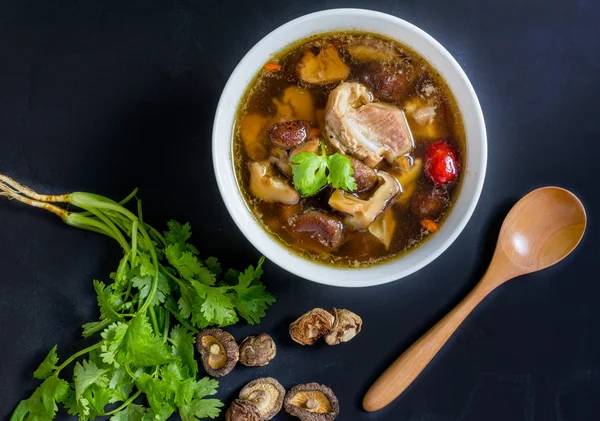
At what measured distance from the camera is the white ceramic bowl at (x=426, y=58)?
230cm

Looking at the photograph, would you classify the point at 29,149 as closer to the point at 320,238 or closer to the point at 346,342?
the point at 320,238

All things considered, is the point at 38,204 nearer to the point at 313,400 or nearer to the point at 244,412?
the point at 244,412

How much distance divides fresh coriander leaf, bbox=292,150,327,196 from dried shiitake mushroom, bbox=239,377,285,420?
0.83 metres

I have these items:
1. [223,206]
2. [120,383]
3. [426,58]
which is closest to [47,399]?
[120,383]

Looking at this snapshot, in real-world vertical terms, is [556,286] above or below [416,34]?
below

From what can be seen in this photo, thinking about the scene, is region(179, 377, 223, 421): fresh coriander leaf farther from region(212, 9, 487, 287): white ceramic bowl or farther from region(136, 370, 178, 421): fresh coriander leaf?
region(212, 9, 487, 287): white ceramic bowl

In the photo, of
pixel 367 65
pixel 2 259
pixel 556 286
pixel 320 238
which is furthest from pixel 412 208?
pixel 2 259

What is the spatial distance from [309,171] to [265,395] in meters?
0.93

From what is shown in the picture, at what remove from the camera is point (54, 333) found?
273 centimetres

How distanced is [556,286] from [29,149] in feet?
6.91

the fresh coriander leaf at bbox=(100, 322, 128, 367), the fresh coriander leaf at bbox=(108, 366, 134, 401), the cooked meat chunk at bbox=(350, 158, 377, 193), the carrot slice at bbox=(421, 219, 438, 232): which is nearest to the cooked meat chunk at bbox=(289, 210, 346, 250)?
the cooked meat chunk at bbox=(350, 158, 377, 193)

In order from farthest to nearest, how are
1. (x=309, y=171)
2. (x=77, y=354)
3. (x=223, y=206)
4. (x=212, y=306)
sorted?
(x=223, y=206) < (x=77, y=354) < (x=212, y=306) < (x=309, y=171)

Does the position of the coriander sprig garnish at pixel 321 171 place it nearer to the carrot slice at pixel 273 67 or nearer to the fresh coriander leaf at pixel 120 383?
the carrot slice at pixel 273 67

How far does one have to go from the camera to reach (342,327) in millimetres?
2613
